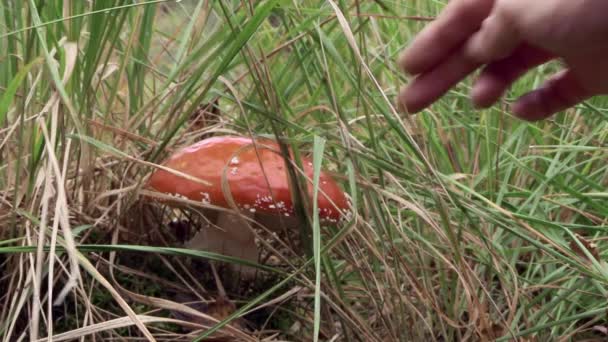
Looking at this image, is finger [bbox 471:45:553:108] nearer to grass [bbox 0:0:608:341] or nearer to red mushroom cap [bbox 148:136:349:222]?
grass [bbox 0:0:608:341]

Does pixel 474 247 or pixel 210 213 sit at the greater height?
pixel 210 213

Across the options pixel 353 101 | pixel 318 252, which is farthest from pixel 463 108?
pixel 318 252

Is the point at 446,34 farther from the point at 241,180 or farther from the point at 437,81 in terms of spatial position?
the point at 241,180

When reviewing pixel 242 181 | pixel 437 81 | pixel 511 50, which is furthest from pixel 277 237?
pixel 511 50

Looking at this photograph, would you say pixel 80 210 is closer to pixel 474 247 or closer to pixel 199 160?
pixel 199 160

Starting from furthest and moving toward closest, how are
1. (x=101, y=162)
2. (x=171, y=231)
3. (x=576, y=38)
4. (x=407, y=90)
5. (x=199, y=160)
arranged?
(x=171, y=231)
(x=101, y=162)
(x=199, y=160)
(x=407, y=90)
(x=576, y=38)

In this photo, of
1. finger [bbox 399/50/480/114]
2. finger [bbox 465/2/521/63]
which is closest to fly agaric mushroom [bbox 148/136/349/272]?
finger [bbox 399/50/480/114]
